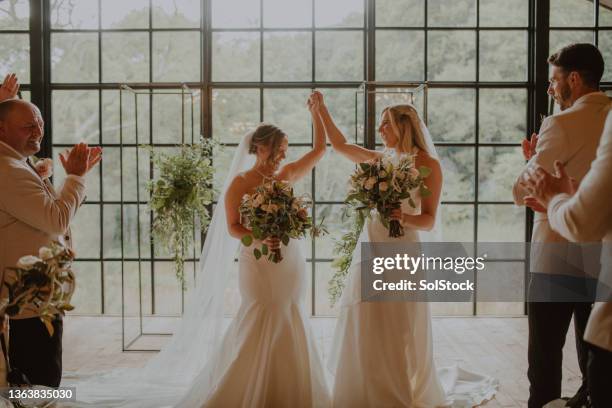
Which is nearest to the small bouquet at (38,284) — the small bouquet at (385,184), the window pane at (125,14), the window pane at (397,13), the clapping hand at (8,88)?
the small bouquet at (385,184)

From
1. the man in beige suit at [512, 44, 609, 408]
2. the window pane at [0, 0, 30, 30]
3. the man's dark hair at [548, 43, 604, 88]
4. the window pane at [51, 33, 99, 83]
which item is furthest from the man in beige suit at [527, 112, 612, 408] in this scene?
the window pane at [0, 0, 30, 30]

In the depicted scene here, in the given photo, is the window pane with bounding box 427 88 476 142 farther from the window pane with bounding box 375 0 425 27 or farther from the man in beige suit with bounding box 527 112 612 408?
the man in beige suit with bounding box 527 112 612 408

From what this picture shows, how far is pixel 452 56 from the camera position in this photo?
626 centimetres

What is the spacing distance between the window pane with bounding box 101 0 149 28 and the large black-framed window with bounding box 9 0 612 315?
0.05 feet

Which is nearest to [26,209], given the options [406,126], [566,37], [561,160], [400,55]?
[406,126]

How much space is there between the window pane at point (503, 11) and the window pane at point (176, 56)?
3263 millimetres

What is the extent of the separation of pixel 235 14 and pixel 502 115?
3273mm

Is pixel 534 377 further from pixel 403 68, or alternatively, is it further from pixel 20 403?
pixel 403 68

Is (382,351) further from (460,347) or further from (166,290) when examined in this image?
(166,290)

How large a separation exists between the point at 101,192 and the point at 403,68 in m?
3.75

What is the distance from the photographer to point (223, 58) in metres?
6.29

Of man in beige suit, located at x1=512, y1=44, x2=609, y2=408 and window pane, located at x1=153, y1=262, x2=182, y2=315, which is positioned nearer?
man in beige suit, located at x1=512, y1=44, x2=609, y2=408

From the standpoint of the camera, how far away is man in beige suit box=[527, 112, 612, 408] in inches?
61.0

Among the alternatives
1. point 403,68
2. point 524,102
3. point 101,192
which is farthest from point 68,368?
point 524,102
